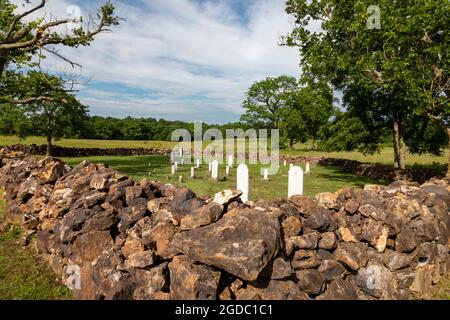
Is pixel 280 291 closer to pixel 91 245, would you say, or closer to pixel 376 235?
pixel 376 235

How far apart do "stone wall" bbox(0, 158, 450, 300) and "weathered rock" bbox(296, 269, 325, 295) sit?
0.07 feet

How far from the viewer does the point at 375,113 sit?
29.0m

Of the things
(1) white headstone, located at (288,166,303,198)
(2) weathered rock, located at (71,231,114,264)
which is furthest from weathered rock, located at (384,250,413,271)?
(2) weathered rock, located at (71,231,114,264)

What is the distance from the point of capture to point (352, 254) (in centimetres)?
616

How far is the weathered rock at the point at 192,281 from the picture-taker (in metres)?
4.73

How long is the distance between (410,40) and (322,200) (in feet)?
44.6

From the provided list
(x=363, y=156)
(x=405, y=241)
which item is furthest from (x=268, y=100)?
(x=405, y=241)

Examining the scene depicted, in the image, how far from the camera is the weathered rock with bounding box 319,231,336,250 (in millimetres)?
6051

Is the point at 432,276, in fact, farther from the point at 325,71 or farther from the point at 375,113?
the point at 375,113

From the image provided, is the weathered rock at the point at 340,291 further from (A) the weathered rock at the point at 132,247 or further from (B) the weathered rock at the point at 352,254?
(A) the weathered rock at the point at 132,247

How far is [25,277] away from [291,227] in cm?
571

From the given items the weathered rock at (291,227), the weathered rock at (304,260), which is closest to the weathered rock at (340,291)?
the weathered rock at (304,260)

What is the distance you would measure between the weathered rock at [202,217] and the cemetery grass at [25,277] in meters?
2.75

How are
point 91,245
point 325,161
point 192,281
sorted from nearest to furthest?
point 192,281, point 91,245, point 325,161
